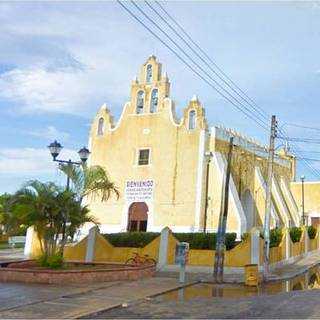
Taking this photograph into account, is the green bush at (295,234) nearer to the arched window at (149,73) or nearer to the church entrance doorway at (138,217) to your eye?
the church entrance doorway at (138,217)

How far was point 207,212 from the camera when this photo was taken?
105ft

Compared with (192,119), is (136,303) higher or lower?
lower

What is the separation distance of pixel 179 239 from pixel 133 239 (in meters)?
2.39

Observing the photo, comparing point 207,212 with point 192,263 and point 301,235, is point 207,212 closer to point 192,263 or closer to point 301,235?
point 301,235

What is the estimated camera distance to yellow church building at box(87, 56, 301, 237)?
32.4m

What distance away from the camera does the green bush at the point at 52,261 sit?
1694 centimetres

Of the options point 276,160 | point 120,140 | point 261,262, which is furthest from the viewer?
point 276,160

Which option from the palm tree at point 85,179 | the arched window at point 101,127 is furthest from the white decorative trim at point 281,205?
the palm tree at point 85,179

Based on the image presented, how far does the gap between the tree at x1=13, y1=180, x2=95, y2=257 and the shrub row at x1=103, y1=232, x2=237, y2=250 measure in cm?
712

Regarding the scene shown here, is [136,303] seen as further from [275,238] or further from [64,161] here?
[275,238]

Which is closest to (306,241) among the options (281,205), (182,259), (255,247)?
(281,205)

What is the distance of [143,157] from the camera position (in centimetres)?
3509

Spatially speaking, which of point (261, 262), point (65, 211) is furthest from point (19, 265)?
point (261, 262)

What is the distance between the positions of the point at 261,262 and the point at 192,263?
2950 millimetres
